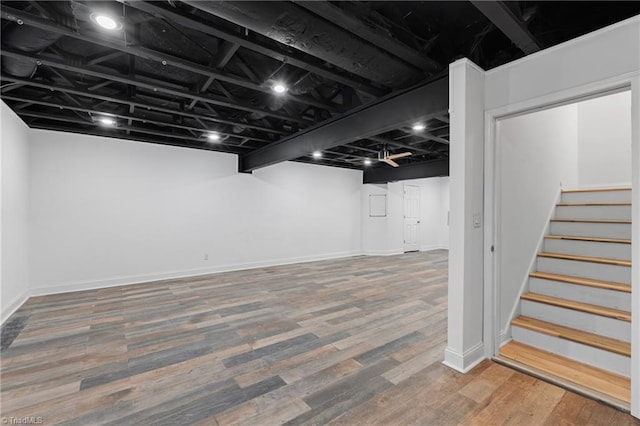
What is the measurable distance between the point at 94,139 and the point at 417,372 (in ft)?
20.1

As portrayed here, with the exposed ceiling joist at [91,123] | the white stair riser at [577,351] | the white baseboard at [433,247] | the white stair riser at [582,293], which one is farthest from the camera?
the white baseboard at [433,247]

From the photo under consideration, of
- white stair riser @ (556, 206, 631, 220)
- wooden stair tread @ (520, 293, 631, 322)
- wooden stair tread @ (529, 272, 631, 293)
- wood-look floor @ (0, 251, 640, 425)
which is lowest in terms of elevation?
wood-look floor @ (0, 251, 640, 425)

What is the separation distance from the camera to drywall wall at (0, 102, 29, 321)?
3506 mm

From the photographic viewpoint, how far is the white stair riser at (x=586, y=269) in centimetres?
252

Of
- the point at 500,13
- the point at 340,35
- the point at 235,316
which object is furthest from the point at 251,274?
the point at 500,13

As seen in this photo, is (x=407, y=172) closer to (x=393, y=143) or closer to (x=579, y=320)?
(x=393, y=143)

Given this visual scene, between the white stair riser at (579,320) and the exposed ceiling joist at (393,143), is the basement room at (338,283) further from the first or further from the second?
the exposed ceiling joist at (393,143)

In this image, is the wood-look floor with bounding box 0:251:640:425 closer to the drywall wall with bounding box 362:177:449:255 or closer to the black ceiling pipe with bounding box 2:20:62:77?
the black ceiling pipe with bounding box 2:20:62:77

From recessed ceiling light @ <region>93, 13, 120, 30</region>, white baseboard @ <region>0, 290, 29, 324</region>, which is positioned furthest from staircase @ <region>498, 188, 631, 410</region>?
white baseboard @ <region>0, 290, 29, 324</region>

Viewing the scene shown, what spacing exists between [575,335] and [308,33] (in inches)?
130

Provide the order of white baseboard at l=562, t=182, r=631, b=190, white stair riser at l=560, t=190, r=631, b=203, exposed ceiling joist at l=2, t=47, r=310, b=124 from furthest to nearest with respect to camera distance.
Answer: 1. white baseboard at l=562, t=182, r=631, b=190
2. white stair riser at l=560, t=190, r=631, b=203
3. exposed ceiling joist at l=2, t=47, r=310, b=124

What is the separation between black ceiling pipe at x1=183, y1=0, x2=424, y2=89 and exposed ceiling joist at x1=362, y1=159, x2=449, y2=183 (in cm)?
438

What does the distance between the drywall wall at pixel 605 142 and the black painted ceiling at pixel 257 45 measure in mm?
2224

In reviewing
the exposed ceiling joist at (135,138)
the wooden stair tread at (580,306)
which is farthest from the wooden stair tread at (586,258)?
the exposed ceiling joist at (135,138)
